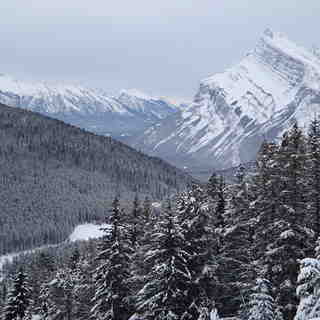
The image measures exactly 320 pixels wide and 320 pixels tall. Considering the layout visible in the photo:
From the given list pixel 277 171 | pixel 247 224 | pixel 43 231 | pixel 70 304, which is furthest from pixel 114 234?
pixel 43 231

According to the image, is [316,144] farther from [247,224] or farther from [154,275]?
[154,275]

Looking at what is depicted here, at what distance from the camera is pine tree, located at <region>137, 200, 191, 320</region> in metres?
25.4

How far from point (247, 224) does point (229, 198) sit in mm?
4908

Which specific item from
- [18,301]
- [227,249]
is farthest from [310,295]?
[18,301]

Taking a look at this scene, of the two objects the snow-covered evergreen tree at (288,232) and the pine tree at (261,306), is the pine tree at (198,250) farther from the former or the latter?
the pine tree at (261,306)

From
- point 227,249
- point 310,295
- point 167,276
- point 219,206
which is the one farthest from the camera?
point 219,206

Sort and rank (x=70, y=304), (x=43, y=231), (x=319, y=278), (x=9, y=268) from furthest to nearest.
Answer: (x=43, y=231) < (x=9, y=268) < (x=70, y=304) < (x=319, y=278)

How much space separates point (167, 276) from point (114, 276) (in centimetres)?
542

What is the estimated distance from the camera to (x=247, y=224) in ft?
99.1

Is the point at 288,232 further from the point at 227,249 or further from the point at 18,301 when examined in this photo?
A: the point at 18,301

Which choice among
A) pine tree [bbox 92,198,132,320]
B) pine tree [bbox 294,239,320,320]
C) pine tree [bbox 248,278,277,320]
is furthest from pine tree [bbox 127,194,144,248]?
pine tree [bbox 294,239,320,320]

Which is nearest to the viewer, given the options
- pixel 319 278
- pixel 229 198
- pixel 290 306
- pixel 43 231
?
pixel 319 278

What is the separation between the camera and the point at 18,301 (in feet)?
135

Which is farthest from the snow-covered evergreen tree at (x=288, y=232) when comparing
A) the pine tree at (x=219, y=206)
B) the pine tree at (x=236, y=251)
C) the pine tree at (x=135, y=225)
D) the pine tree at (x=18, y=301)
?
the pine tree at (x=18, y=301)
